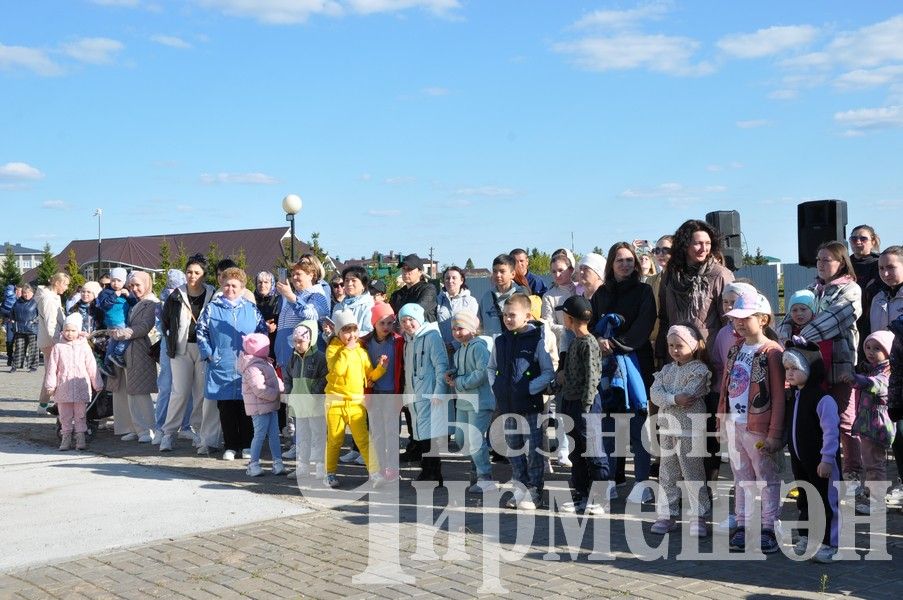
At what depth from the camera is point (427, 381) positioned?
25.6ft

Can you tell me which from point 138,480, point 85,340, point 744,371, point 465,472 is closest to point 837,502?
point 744,371

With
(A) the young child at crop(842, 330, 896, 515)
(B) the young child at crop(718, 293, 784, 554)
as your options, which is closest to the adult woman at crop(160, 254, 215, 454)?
(B) the young child at crop(718, 293, 784, 554)

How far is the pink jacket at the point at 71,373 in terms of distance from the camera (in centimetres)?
997

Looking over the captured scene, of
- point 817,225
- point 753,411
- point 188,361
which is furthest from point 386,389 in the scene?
point 817,225

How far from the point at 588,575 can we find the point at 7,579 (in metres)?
3.46

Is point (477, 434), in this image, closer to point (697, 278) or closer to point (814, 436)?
point (697, 278)

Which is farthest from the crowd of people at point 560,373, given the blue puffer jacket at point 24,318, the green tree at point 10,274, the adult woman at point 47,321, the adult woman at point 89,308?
the green tree at point 10,274

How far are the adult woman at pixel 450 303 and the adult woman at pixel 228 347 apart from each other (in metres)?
1.91

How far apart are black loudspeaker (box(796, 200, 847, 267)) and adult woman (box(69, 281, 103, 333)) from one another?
29.6ft

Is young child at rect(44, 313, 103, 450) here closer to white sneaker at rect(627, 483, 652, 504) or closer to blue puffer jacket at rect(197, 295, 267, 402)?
blue puffer jacket at rect(197, 295, 267, 402)

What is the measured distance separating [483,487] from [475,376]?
2.90 ft

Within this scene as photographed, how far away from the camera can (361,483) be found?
8133mm

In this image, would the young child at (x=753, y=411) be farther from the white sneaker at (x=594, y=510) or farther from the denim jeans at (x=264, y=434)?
the denim jeans at (x=264, y=434)

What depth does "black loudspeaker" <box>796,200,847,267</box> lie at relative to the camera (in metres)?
12.1
